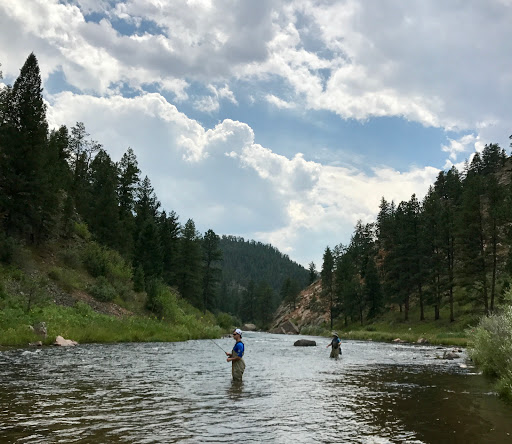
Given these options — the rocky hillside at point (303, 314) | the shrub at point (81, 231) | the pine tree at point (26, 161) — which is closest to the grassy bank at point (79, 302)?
the shrub at point (81, 231)

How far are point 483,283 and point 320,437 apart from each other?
5098 cm

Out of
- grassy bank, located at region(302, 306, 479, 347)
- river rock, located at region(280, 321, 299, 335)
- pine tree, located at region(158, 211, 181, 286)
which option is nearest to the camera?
grassy bank, located at region(302, 306, 479, 347)

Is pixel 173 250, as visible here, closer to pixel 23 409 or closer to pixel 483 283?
pixel 483 283

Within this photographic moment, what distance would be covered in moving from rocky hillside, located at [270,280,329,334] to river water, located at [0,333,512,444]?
9289 cm

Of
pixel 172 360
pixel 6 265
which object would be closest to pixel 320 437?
pixel 172 360

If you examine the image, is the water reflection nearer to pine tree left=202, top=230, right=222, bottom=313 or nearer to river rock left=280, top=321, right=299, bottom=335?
pine tree left=202, top=230, right=222, bottom=313

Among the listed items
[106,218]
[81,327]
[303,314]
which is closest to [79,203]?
[106,218]

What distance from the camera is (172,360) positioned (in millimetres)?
25078

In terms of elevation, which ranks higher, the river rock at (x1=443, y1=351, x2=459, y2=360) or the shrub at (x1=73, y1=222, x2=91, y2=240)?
the shrub at (x1=73, y1=222, x2=91, y2=240)

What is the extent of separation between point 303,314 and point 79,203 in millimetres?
90412

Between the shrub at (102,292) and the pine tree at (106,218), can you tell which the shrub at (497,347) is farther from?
the pine tree at (106,218)

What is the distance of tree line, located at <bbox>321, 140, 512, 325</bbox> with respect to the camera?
177 ft

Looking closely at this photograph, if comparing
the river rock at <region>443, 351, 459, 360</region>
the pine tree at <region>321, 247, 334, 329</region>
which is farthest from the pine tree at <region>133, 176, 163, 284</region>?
the pine tree at <region>321, 247, 334, 329</region>

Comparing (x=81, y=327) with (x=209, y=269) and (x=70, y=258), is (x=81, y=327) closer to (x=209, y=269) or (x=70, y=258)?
(x=70, y=258)
